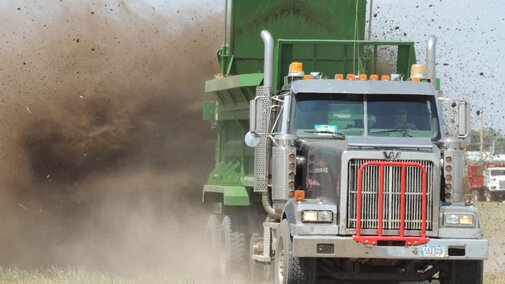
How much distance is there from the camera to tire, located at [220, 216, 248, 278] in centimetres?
1670

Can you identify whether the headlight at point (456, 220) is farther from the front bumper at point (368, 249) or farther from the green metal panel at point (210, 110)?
the green metal panel at point (210, 110)

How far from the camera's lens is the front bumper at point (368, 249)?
1214cm

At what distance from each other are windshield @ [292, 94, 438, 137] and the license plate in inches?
64.3

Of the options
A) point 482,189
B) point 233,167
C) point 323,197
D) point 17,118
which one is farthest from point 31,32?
point 482,189

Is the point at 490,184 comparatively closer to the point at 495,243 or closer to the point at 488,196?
the point at 488,196

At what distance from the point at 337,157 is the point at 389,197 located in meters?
0.71

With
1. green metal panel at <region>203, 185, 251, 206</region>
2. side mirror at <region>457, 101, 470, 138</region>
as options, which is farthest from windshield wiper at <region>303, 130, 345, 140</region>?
green metal panel at <region>203, 185, 251, 206</region>

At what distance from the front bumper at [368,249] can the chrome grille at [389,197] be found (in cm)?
20

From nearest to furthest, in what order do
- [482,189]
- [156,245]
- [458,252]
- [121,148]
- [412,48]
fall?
[458,252], [412,48], [156,245], [121,148], [482,189]

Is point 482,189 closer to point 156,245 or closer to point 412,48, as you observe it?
point 156,245

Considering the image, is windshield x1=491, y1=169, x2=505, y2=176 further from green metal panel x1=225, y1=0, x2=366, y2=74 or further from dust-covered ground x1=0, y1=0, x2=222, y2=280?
green metal panel x1=225, y1=0, x2=366, y2=74

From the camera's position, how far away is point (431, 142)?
41.9 ft

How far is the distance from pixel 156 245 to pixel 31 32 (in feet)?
15.8

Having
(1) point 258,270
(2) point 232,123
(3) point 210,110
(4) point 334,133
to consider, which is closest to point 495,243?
(3) point 210,110
